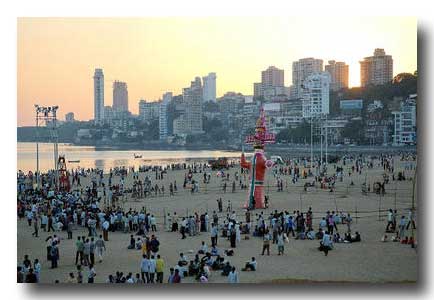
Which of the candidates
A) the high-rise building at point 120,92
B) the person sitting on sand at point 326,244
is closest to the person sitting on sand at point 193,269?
the person sitting on sand at point 326,244

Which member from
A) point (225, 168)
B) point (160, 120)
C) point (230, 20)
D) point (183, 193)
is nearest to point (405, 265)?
point (230, 20)

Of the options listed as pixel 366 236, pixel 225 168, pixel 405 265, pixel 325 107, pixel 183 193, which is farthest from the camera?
pixel 325 107

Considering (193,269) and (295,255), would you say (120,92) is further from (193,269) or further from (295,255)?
(193,269)

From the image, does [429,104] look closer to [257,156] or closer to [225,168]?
[257,156]

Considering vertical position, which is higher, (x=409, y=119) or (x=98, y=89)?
(x=98, y=89)

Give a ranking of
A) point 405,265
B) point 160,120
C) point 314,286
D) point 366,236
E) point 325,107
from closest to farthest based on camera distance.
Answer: point 314,286
point 405,265
point 366,236
point 325,107
point 160,120

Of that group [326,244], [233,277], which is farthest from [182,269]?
[326,244]

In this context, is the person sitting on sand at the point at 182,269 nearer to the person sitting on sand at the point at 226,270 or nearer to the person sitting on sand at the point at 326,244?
the person sitting on sand at the point at 226,270
